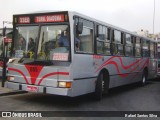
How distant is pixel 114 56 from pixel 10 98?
4594mm

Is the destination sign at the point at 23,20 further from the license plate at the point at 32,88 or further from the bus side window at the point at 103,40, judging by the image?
the bus side window at the point at 103,40

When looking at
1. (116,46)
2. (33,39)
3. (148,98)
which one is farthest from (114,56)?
(33,39)

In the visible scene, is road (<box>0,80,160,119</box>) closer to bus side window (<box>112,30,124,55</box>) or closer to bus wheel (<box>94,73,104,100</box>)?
bus wheel (<box>94,73,104,100</box>)

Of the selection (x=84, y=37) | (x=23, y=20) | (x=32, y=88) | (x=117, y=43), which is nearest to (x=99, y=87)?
(x=84, y=37)

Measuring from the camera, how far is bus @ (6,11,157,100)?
32.8ft

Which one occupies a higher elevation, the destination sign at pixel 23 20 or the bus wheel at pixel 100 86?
the destination sign at pixel 23 20

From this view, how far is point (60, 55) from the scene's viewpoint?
33.0 ft

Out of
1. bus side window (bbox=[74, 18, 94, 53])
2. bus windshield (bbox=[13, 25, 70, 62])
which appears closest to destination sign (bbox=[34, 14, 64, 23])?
bus windshield (bbox=[13, 25, 70, 62])

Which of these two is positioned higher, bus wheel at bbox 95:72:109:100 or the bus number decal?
the bus number decal

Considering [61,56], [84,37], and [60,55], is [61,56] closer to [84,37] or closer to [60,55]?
[60,55]

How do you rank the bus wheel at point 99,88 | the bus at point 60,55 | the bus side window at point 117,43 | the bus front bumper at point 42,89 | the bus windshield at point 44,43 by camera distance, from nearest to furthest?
the bus front bumper at point 42,89
the bus at point 60,55
the bus windshield at point 44,43
the bus wheel at point 99,88
the bus side window at point 117,43

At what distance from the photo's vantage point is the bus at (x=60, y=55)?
32.8 ft

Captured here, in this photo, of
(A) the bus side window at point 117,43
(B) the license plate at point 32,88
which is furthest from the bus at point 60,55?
(A) the bus side window at point 117,43

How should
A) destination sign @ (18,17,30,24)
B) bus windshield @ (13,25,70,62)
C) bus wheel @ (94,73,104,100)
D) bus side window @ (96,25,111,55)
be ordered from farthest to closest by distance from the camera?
bus side window @ (96,25,111,55)
bus wheel @ (94,73,104,100)
destination sign @ (18,17,30,24)
bus windshield @ (13,25,70,62)
